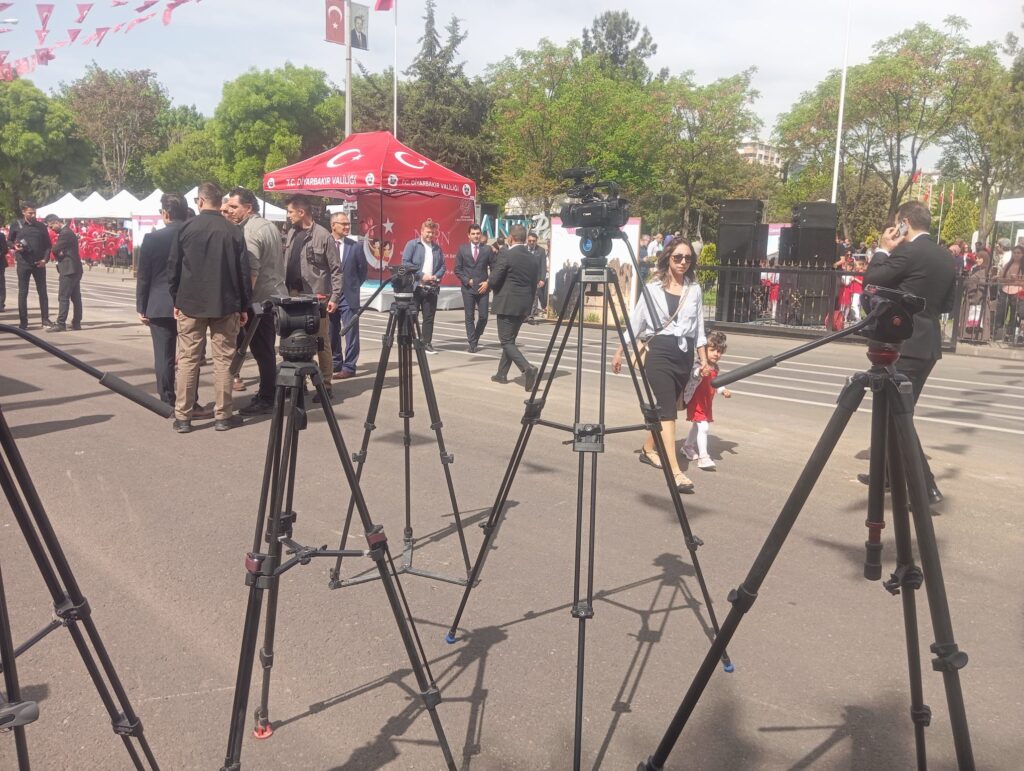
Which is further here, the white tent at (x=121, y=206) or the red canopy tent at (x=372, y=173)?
the white tent at (x=121, y=206)

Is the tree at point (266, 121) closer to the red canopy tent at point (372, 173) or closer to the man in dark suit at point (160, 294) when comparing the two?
the red canopy tent at point (372, 173)

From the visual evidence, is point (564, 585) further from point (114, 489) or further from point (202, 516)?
point (114, 489)

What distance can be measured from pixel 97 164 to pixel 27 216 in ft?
209

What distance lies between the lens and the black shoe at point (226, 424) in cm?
730

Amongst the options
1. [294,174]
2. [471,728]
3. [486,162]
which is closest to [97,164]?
[486,162]

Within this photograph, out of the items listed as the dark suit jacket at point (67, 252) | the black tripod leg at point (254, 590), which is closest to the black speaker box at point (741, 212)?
the dark suit jacket at point (67, 252)

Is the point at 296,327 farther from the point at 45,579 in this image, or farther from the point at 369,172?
the point at 369,172

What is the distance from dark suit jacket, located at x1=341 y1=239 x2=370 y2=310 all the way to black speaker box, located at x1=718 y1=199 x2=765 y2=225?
12.3 meters

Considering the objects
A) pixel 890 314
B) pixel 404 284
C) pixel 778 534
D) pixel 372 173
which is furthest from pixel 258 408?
pixel 372 173

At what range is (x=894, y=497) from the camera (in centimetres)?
233

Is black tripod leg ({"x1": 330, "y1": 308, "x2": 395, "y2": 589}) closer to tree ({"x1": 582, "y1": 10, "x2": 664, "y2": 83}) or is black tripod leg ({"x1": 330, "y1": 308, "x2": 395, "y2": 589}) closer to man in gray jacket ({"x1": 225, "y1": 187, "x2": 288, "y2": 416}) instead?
man in gray jacket ({"x1": 225, "y1": 187, "x2": 288, "y2": 416})

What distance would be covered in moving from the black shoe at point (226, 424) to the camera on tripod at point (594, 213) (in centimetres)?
503

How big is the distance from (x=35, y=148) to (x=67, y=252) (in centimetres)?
5799

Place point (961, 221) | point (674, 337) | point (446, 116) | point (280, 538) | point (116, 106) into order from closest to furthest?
point (280, 538)
point (674, 337)
point (446, 116)
point (116, 106)
point (961, 221)
